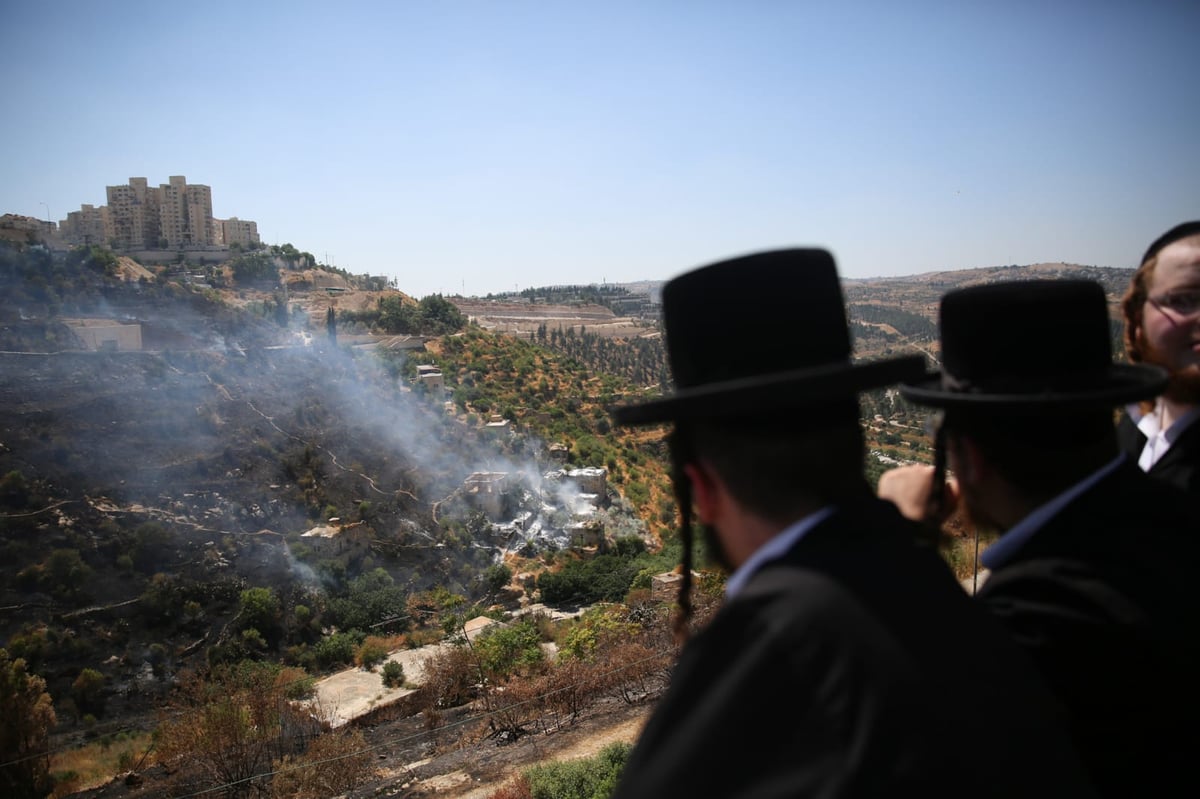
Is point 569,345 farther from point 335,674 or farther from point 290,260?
point 335,674

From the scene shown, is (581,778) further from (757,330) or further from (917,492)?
(757,330)

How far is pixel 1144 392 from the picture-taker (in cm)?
134

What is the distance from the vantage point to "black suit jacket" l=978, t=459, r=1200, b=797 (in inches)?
47.4

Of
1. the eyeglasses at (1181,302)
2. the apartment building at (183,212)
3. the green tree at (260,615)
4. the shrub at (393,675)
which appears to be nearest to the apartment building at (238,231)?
the apartment building at (183,212)

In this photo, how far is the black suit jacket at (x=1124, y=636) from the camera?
1.21 m

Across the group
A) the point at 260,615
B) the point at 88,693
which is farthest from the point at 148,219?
the point at 88,693

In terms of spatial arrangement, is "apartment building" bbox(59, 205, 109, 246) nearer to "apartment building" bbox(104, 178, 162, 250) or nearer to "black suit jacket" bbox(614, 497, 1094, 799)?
"apartment building" bbox(104, 178, 162, 250)

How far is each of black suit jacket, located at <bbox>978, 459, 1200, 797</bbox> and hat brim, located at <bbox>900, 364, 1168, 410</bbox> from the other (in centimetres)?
21

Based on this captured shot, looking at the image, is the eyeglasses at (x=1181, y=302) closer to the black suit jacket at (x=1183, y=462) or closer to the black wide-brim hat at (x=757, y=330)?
Result: the black suit jacket at (x=1183, y=462)

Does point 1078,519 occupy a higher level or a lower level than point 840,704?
higher

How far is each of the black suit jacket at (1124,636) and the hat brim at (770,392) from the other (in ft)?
1.80

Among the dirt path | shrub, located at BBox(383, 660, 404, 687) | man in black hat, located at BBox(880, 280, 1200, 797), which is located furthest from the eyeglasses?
shrub, located at BBox(383, 660, 404, 687)

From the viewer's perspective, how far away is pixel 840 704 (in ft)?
2.88

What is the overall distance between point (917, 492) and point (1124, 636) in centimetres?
52
